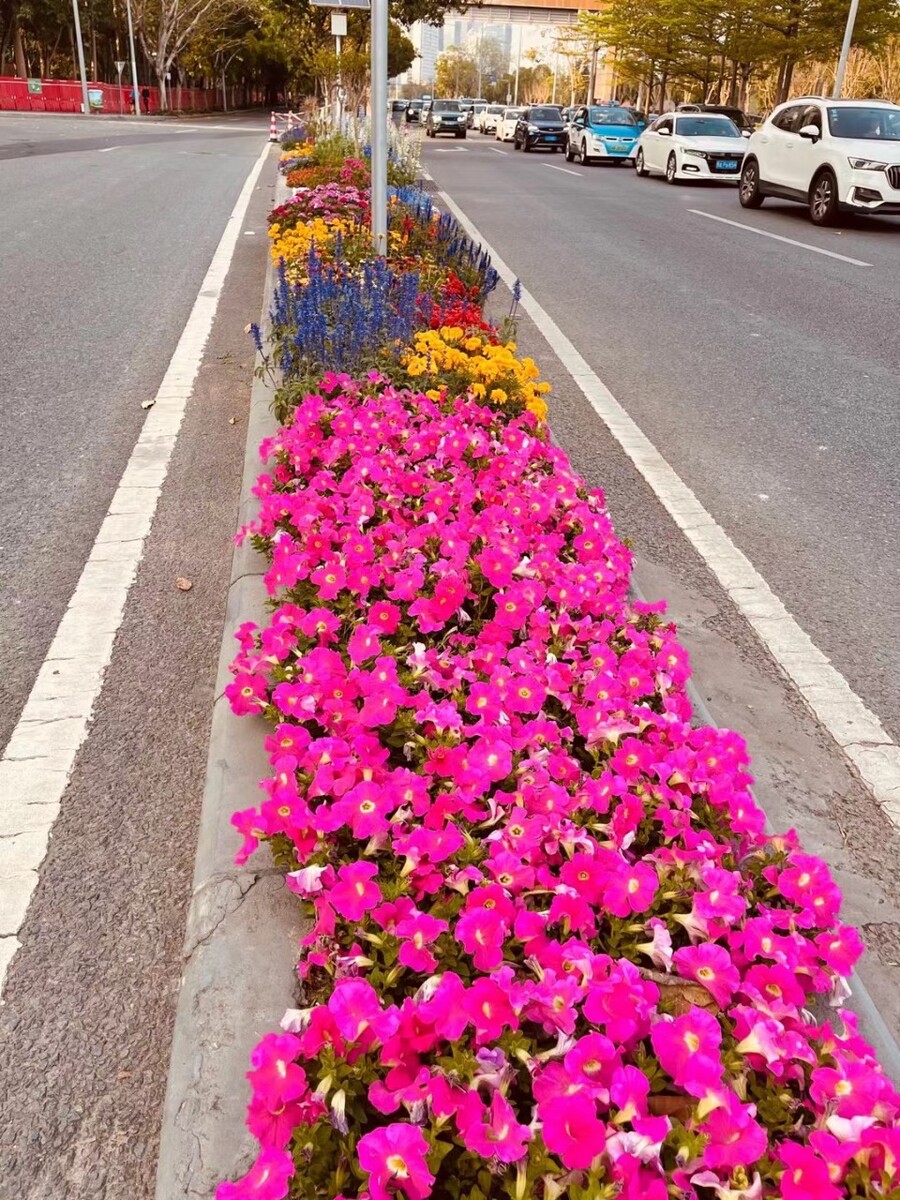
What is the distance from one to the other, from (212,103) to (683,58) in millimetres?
50041

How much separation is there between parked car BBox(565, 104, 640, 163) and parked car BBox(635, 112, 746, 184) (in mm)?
3952

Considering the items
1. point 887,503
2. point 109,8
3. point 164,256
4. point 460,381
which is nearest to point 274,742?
point 460,381

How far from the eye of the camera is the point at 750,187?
17250 mm

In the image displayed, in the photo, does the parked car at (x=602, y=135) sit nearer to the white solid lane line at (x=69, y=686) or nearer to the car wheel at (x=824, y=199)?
the car wheel at (x=824, y=199)

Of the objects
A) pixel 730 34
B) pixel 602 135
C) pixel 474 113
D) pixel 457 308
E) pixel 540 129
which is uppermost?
pixel 730 34

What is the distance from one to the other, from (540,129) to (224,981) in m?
37.9

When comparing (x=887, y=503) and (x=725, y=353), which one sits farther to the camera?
(x=725, y=353)

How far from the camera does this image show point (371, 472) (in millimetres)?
3719

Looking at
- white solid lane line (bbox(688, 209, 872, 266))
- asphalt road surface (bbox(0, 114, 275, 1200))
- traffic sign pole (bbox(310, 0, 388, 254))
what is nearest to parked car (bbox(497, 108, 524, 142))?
white solid lane line (bbox(688, 209, 872, 266))

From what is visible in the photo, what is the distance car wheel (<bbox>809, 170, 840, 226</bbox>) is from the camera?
14.8 m

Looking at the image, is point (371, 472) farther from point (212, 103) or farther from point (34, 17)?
point (212, 103)

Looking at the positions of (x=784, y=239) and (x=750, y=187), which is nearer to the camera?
(x=784, y=239)

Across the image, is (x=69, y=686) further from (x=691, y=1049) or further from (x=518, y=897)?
(x=691, y=1049)

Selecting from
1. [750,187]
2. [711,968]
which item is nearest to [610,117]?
[750,187]
